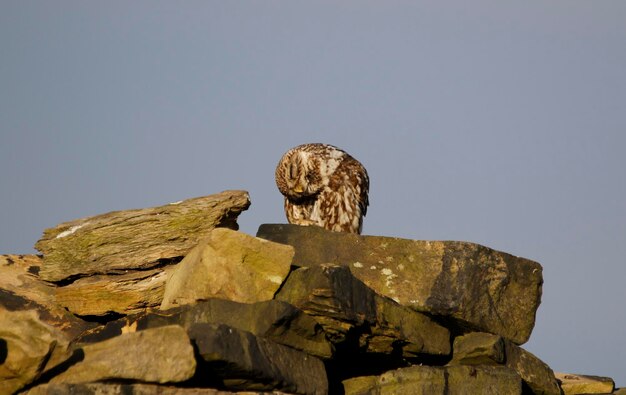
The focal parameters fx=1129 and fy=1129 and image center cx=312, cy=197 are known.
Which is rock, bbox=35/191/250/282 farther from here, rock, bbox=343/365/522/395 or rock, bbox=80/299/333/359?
rock, bbox=343/365/522/395

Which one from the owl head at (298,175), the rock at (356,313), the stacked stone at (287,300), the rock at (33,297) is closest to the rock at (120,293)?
the stacked stone at (287,300)

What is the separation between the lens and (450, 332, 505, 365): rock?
10922 mm

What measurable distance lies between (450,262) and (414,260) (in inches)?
13.9

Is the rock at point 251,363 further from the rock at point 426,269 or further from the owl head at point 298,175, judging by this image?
the owl head at point 298,175

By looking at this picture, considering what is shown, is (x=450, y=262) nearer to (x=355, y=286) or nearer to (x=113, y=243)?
(x=355, y=286)

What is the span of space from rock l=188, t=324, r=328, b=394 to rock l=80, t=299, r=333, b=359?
104mm

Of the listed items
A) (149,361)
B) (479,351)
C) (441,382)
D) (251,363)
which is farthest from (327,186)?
(149,361)

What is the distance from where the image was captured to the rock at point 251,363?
8.95m

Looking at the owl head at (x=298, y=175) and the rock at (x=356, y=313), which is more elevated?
the owl head at (x=298, y=175)

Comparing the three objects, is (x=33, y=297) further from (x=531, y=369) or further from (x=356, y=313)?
(x=531, y=369)

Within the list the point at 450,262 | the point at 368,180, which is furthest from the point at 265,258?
the point at 368,180

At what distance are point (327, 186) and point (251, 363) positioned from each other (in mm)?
3944

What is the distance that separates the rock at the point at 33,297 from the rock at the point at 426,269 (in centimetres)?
205

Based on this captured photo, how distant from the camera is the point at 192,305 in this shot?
32.9 ft
